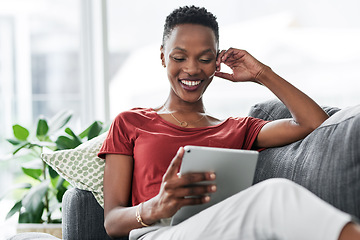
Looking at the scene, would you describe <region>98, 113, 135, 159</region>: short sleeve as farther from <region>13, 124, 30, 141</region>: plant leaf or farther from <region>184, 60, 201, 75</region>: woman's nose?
<region>13, 124, 30, 141</region>: plant leaf

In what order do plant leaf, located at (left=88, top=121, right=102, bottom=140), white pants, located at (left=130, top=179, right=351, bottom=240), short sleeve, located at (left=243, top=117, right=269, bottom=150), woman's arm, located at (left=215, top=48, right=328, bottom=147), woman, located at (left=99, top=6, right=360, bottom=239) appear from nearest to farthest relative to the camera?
white pants, located at (left=130, top=179, right=351, bottom=240) → woman, located at (left=99, top=6, right=360, bottom=239) → woman's arm, located at (left=215, top=48, right=328, bottom=147) → short sleeve, located at (left=243, top=117, right=269, bottom=150) → plant leaf, located at (left=88, top=121, right=102, bottom=140)

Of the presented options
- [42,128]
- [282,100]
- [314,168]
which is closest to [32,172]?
[42,128]

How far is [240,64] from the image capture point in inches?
77.4

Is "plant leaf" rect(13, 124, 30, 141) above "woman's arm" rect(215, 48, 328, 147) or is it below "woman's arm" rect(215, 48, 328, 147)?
below

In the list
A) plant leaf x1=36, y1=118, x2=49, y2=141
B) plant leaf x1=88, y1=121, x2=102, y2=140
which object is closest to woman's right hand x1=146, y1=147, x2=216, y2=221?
plant leaf x1=88, y1=121, x2=102, y2=140

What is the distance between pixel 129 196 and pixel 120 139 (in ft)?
0.65

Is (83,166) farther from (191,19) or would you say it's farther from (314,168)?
(314,168)

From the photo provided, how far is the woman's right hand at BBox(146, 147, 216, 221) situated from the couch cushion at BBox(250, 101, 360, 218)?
319mm

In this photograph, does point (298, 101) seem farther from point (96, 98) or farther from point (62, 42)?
point (62, 42)

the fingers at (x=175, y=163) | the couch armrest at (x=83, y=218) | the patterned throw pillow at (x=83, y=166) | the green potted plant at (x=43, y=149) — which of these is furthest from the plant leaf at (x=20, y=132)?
the fingers at (x=175, y=163)

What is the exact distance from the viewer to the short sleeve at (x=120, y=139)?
1800mm

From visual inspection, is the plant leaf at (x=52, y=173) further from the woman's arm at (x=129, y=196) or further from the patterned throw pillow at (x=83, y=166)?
the woman's arm at (x=129, y=196)

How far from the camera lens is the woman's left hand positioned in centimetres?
192

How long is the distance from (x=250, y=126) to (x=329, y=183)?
537mm
